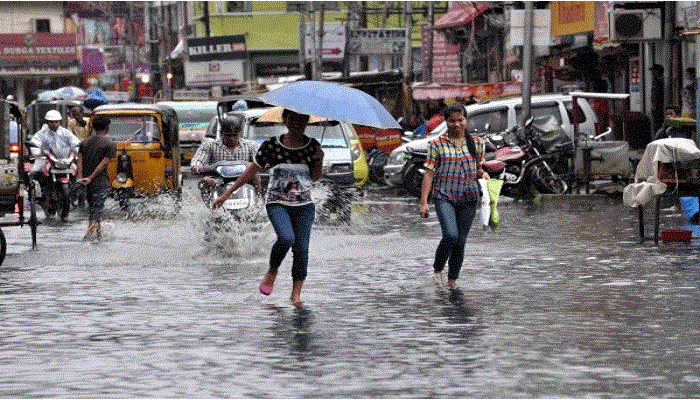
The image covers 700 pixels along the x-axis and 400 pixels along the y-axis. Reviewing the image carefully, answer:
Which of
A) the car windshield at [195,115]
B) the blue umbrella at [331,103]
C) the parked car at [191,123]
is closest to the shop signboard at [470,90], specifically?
the parked car at [191,123]

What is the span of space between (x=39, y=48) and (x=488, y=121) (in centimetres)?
7558

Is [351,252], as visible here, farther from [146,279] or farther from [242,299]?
[242,299]

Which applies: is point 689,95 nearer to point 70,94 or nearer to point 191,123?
point 191,123

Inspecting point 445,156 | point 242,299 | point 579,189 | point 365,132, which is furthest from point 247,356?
point 365,132

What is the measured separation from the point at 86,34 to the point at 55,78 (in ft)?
105

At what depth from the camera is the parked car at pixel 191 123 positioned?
146ft

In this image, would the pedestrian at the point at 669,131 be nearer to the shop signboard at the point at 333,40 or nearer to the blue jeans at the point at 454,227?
the blue jeans at the point at 454,227

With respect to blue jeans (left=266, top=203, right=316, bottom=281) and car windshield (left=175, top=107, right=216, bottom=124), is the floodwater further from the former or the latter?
car windshield (left=175, top=107, right=216, bottom=124)

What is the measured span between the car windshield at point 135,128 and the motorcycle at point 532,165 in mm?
6067

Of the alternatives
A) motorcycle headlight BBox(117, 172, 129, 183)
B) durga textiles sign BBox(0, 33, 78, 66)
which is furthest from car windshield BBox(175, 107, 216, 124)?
durga textiles sign BBox(0, 33, 78, 66)

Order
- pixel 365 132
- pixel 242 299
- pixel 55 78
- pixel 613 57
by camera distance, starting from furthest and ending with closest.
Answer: pixel 55 78, pixel 613 57, pixel 365 132, pixel 242 299

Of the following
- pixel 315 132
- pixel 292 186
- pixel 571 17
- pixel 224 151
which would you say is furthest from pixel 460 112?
pixel 571 17

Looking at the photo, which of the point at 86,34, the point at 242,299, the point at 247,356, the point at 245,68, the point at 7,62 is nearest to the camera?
the point at 247,356

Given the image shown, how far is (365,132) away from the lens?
35344 mm
